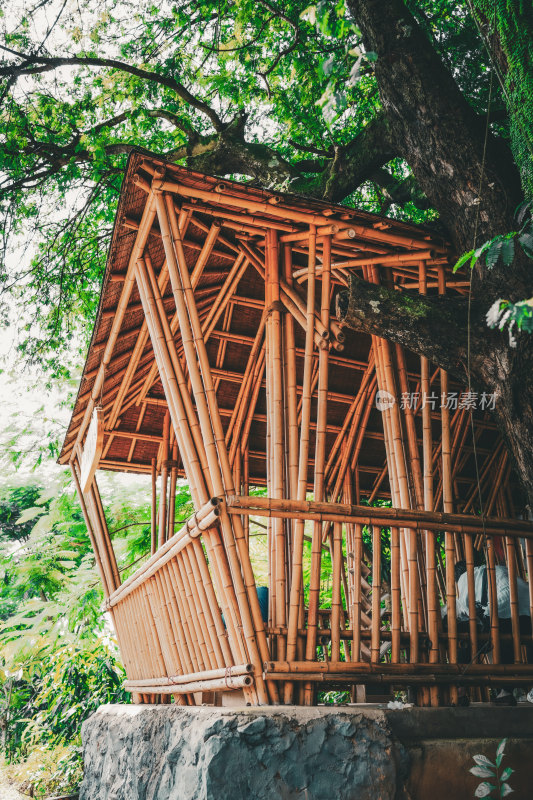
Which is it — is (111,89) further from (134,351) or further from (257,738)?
(257,738)

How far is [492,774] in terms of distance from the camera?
7.82 ft

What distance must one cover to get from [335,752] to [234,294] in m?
3.65

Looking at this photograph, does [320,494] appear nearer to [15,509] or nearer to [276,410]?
[276,410]

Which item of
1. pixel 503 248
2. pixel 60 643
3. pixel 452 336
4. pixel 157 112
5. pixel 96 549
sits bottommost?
pixel 60 643

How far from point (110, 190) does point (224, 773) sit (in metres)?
7.06

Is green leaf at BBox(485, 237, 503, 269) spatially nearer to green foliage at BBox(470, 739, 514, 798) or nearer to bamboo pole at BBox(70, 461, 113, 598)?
green foliage at BBox(470, 739, 514, 798)

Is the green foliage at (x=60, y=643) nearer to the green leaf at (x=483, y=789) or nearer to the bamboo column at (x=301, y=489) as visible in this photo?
the bamboo column at (x=301, y=489)

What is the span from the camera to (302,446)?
3023mm

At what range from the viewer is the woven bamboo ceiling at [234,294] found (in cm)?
334

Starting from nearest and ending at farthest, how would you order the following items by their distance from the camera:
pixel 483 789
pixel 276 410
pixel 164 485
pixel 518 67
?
pixel 483 789 < pixel 518 67 < pixel 276 410 < pixel 164 485

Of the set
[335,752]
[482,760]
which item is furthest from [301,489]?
[482,760]

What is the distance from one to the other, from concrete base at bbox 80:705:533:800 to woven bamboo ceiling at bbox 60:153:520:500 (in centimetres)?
174

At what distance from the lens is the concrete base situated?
2355 mm

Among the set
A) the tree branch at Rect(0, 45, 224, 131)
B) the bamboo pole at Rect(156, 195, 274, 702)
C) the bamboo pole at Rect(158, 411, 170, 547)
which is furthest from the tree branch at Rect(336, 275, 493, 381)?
the tree branch at Rect(0, 45, 224, 131)
